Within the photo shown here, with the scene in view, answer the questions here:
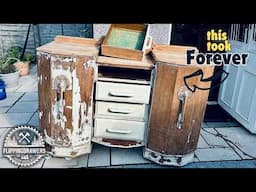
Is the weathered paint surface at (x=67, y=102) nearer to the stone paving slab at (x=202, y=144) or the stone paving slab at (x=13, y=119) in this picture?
the stone paving slab at (x=13, y=119)

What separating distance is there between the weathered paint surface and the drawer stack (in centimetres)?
6

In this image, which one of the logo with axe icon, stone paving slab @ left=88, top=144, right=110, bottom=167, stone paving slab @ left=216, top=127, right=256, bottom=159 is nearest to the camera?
the logo with axe icon

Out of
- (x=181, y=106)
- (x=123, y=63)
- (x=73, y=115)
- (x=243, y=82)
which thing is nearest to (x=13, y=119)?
(x=73, y=115)

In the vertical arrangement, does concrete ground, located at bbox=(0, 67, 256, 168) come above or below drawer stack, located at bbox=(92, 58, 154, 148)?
below

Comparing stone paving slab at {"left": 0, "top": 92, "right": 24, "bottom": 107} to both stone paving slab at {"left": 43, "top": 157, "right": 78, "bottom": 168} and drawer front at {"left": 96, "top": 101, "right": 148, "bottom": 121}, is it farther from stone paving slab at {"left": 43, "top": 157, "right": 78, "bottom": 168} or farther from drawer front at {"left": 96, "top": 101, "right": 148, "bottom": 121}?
drawer front at {"left": 96, "top": 101, "right": 148, "bottom": 121}

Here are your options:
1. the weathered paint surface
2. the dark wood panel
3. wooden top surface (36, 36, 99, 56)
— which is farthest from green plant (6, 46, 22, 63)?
the dark wood panel

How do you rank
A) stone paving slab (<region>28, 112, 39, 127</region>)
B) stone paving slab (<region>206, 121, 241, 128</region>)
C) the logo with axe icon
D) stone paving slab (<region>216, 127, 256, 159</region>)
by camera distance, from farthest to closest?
stone paving slab (<region>206, 121, 241, 128</region>) → stone paving slab (<region>28, 112, 39, 127</region>) → stone paving slab (<region>216, 127, 256, 159</region>) → the logo with axe icon

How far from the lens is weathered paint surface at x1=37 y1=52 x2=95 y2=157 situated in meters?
1.15

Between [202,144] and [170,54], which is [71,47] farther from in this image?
[202,144]

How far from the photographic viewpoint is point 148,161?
1.38m

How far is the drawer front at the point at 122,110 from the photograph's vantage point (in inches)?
50.1
